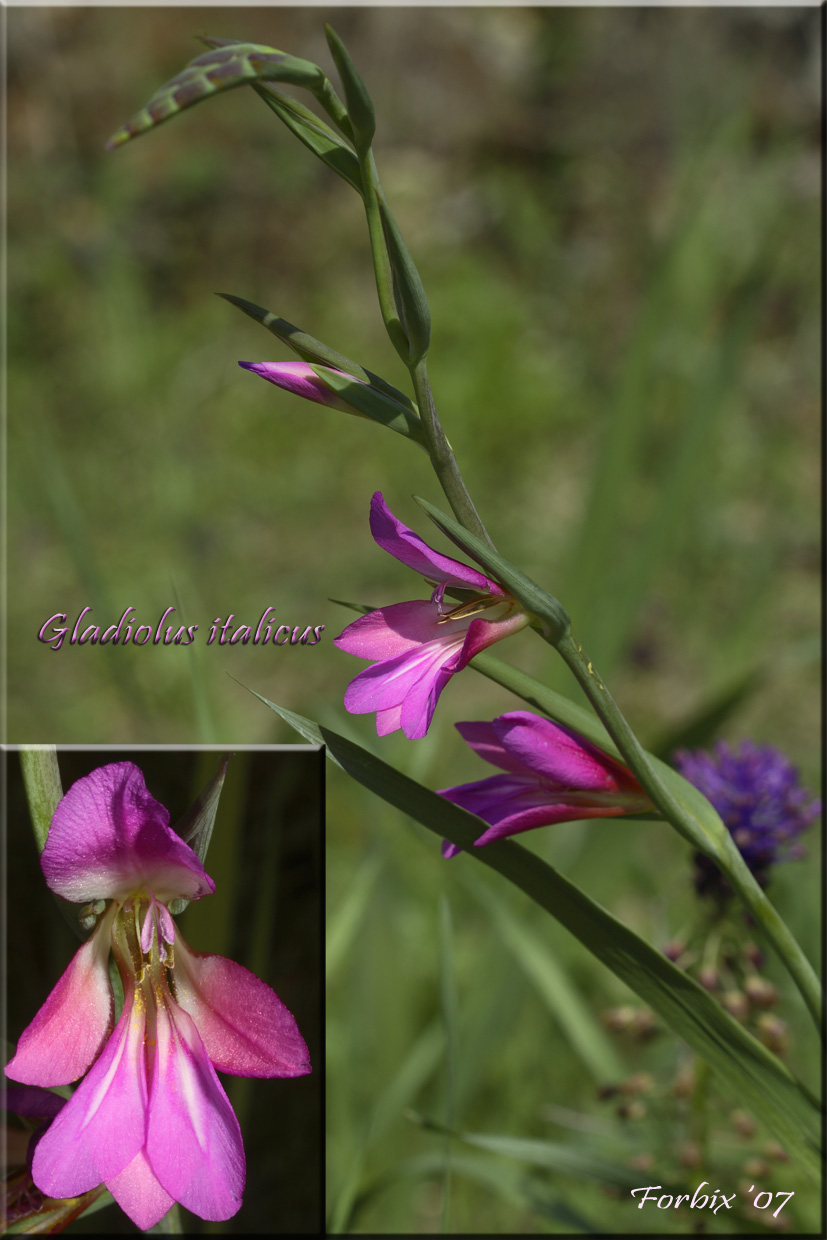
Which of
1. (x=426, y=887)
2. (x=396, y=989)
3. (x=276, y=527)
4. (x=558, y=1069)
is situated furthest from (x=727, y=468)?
(x=396, y=989)

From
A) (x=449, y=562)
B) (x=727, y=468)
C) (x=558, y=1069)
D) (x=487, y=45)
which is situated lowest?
(x=558, y=1069)

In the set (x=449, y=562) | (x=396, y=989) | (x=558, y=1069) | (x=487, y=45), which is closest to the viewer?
(x=449, y=562)

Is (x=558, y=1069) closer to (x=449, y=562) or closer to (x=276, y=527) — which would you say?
(x=449, y=562)

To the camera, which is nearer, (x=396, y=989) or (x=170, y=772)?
(x=170, y=772)

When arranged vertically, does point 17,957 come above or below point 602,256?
below

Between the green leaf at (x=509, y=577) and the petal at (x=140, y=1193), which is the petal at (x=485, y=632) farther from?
the petal at (x=140, y=1193)

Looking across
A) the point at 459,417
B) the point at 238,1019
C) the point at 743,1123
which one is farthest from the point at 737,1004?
the point at 459,417

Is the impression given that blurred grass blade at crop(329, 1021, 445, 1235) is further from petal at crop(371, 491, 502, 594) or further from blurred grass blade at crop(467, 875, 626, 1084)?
petal at crop(371, 491, 502, 594)

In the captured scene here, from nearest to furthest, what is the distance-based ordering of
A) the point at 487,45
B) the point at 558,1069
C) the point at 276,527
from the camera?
the point at 558,1069
the point at 276,527
the point at 487,45
